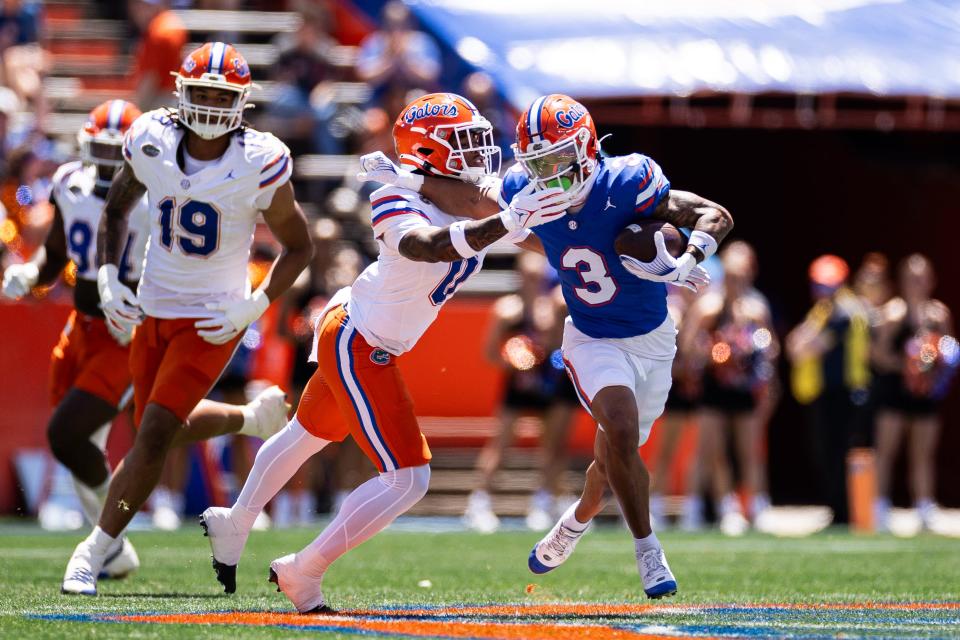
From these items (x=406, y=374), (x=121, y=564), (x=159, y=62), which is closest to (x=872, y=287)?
(x=406, y=374)

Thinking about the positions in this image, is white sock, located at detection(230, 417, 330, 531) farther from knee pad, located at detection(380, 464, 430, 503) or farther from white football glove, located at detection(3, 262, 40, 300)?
white football glove, located at detection(3, 262, 40, 300)

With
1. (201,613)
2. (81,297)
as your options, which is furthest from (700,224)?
(81,297)

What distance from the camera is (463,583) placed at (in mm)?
7016

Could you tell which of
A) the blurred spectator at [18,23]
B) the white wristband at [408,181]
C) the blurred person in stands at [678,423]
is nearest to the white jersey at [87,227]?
the white wristband at [408,181]

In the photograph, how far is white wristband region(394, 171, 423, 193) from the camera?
17.9ft

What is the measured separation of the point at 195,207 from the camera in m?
6.15

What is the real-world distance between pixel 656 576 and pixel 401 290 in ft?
4.54

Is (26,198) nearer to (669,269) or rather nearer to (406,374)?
(406,374)

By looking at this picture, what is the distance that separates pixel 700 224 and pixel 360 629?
6.50 ft

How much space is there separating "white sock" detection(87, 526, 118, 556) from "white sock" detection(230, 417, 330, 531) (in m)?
0.51

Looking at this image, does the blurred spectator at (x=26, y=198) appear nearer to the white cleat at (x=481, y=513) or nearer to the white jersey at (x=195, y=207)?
the white cleat at (x=481, y=513)

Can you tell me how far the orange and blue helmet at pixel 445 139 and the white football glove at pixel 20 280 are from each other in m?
2.20

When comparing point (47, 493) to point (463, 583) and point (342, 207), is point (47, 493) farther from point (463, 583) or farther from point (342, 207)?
point (463, 583)

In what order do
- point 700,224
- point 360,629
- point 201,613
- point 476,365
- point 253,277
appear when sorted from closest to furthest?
point 360,629, point 201,613, point 700,224, point 253,277, point 476,365
